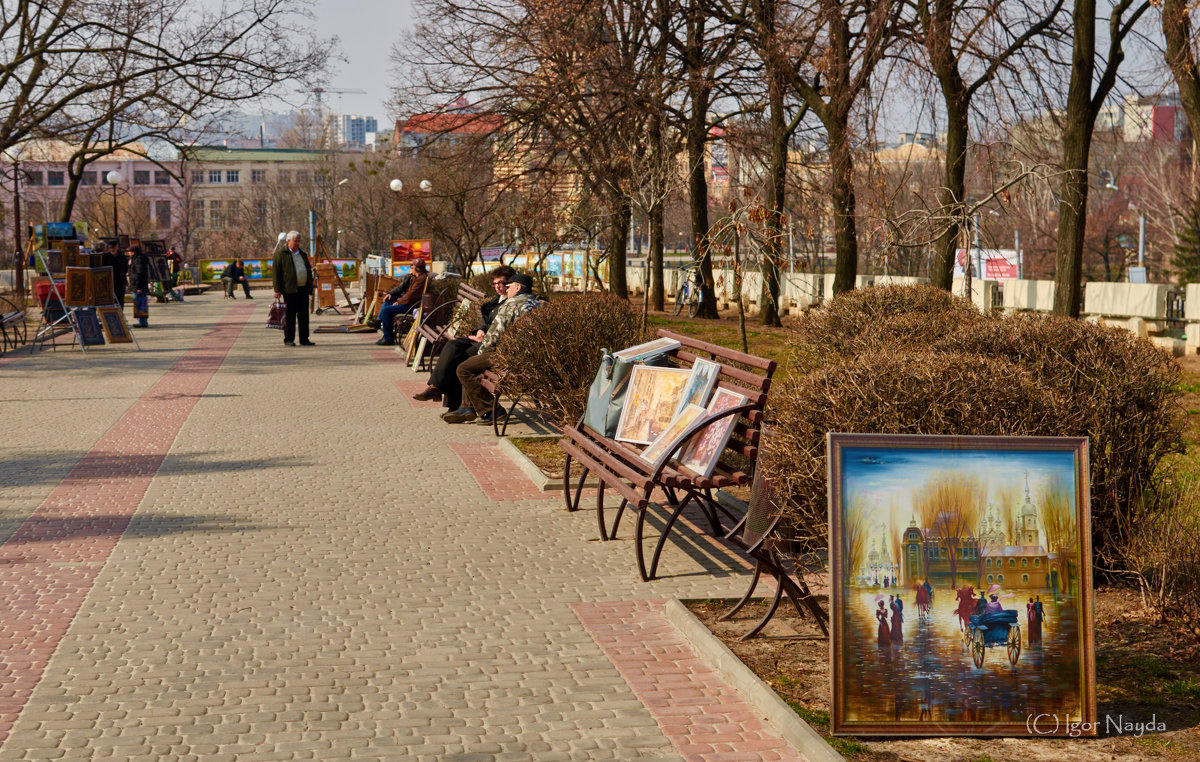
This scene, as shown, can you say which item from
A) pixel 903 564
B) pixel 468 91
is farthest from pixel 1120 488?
pixel 468 91

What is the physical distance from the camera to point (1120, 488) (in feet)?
20.1

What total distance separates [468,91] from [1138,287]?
13.3m

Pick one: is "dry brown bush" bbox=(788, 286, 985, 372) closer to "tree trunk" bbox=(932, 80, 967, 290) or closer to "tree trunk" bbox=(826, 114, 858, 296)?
"tree trunk" bbox=(932, 80, 967, 290)

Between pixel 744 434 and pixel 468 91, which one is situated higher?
pixel 468 91

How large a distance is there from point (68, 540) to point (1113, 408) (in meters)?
5.55

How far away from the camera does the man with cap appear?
11.8 meters

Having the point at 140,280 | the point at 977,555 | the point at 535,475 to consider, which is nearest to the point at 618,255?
the point at 140,280

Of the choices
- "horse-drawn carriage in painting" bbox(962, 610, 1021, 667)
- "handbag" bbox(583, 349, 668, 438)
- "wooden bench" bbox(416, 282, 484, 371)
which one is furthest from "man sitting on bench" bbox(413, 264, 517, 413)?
"horse-drawn carriage in painting" bbox(962, 610, 1021, 667)

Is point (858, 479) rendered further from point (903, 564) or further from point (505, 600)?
point (505, 600)

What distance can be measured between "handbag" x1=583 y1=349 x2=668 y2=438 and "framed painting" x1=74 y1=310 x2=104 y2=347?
47.9 ft

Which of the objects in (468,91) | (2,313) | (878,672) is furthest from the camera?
(468,91)

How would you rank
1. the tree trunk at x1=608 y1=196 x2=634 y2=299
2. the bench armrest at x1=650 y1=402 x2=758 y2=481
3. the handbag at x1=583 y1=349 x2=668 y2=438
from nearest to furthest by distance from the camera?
the bench armrest at x1=650 y1=402 x2=758 y2=481
the handbag at x1=583 y1=349 x2=668 y2=438
the tree trunk at x1=608 y1=196 x2=634 y2=299

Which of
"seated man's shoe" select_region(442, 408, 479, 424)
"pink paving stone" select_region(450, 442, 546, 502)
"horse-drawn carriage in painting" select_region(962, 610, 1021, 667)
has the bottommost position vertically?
"pink paving stone" select_region(450, 442, 546, 502)

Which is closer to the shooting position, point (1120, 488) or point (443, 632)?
point (443, 632)
